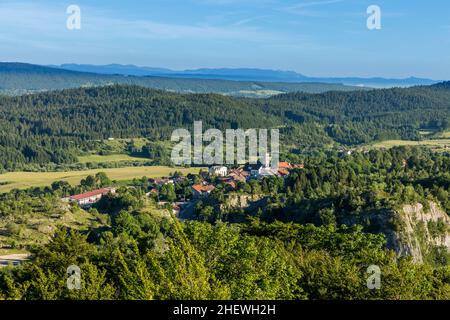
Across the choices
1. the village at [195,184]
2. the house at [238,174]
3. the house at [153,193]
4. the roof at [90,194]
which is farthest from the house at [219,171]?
the roof at [90,194]

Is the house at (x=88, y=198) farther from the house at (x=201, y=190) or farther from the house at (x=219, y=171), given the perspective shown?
the house at (x=219, y=171)

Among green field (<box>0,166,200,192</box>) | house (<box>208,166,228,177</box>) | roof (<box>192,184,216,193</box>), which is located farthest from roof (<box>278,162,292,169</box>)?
green field (<box>0,166,200,192</box>)

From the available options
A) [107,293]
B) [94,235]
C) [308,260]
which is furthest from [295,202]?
[107,293]

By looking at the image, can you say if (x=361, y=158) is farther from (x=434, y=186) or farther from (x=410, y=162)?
(x=434, y=186)

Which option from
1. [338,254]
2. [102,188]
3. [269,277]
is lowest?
[102,188]

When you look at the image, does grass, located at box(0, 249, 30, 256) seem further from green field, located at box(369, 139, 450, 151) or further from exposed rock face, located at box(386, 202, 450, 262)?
green field, located at box(369, 139, 450, 151)

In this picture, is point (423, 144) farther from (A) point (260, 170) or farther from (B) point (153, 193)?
(B) point (153, 193)

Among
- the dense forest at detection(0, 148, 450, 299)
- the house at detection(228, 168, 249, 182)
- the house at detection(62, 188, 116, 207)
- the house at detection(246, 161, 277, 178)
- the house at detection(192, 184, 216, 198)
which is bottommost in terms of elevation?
the house at detection(62, 188, 116, 207)
